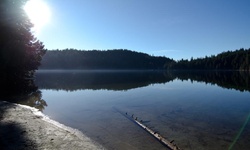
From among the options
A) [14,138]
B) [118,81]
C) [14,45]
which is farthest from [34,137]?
[118,81]

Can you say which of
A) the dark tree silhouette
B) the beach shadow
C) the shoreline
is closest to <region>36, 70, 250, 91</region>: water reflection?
the dark tree silhouette

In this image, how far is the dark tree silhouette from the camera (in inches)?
1308

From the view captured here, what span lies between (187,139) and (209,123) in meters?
4.95

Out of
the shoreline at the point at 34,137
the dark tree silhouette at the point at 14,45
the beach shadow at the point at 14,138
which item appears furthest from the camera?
the dark tree silhouette at the point at 14,45

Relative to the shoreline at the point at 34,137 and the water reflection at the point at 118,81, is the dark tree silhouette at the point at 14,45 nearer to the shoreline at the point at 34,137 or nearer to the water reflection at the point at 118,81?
the water reflection at the point at 118,81

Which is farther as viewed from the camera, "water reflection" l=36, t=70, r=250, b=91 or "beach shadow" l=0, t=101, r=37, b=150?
"water reflection" l=36, t=70, r=250, b=91

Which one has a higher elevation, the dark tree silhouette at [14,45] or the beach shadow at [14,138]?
the dark tree silhouette at [14,45]

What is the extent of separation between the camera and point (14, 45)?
3428 centimetres

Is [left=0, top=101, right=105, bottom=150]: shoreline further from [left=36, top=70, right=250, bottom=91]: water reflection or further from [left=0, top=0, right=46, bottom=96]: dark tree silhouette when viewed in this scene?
[left=36, top=70, right=250, bottom=91]: water reflection

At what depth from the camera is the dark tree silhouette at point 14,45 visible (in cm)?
3322

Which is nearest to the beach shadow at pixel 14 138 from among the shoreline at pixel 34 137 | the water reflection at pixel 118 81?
the shoreline at pixel 34 137

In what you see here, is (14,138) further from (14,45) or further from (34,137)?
(14,45)

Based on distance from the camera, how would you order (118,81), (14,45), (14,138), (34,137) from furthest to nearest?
1. (118,81)
2. (14,45)
3. (34,137)
4. (14,138)

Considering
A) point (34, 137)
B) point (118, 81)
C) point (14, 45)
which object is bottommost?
point (34, 137)
